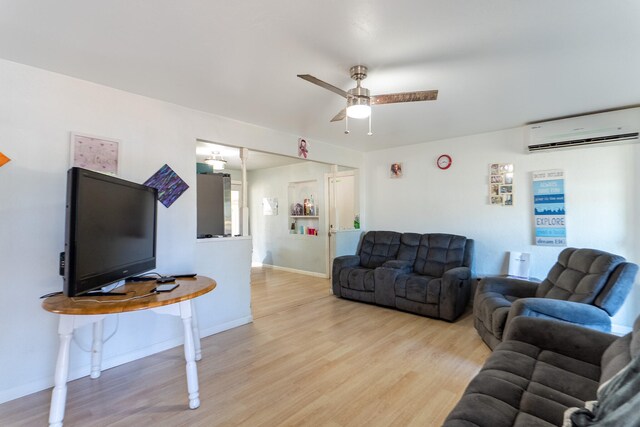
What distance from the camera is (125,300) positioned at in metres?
1.71

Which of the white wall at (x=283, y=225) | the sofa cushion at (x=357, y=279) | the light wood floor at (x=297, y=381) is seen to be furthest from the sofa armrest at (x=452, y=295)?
the white wall at (x=283, y=225)

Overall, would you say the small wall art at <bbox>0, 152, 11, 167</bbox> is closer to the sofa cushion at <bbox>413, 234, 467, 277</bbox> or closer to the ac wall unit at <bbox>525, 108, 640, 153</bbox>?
the sofa cushion at <bbox>413, 234, 467, 277</bbox>

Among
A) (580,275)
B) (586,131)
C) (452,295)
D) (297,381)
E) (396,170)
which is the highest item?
(586,131)

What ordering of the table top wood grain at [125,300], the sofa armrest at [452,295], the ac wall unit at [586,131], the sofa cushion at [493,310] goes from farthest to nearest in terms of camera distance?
the sofa armrest at [452,295] → the ac wall unit at [586,131] → the sofa cushion at [493,310] → the table top wood grain at [125,300]

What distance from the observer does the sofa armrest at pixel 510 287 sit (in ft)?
9.55

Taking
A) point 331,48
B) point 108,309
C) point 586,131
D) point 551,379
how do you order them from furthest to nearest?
point 586,131
point 331,48
point 108,309
point 551,379

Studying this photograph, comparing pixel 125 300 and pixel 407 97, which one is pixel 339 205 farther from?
pixel 125 300

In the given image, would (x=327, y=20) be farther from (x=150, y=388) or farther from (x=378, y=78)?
(x=150, y=388)

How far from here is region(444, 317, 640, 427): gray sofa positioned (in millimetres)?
977

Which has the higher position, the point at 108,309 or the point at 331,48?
the point at 331,48

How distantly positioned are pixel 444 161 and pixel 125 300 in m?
4.16

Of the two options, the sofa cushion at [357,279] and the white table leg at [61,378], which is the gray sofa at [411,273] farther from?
the white table leg at [61,378]

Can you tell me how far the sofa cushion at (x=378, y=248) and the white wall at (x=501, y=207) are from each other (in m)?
0.37

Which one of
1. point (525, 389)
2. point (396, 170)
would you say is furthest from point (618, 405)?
point (396, 170)
